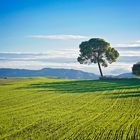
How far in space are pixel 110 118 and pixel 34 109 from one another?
39.2 ft

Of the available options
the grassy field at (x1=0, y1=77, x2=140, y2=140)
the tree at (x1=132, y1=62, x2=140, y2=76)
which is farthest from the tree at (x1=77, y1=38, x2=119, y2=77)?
the grassy field at (x1=0, y1=77, x2=140, y2=140)

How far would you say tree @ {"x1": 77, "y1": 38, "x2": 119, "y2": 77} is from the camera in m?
128

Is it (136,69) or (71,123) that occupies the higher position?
(136,69)

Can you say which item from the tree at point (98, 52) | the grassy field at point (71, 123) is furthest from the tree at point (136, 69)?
the grassy field at point (71, 123)

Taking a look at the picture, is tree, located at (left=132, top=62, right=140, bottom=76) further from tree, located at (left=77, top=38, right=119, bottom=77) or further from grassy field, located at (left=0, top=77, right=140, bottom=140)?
grassy field, located at (left=0, top=77, right=140, bottom=140)

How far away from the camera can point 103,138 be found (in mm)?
25797

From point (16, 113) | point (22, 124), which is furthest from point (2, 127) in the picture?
point (16, 113)

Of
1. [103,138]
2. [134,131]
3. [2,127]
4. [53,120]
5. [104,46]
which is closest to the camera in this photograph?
[103,138]

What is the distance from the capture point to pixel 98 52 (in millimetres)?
129875

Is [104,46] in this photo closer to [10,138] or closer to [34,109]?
[34,109]

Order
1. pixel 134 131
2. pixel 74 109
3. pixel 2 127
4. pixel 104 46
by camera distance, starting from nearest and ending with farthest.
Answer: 1. pixel 134 131
2. pixel 2 127
3. pixel 74 109
4. pixel 104 46

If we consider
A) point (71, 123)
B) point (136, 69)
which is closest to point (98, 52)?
point (136, 69)

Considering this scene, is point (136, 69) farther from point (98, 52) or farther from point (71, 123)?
point (71, 123)

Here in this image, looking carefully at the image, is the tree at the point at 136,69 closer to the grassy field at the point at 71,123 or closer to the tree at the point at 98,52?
the tree at the point at 98,52
